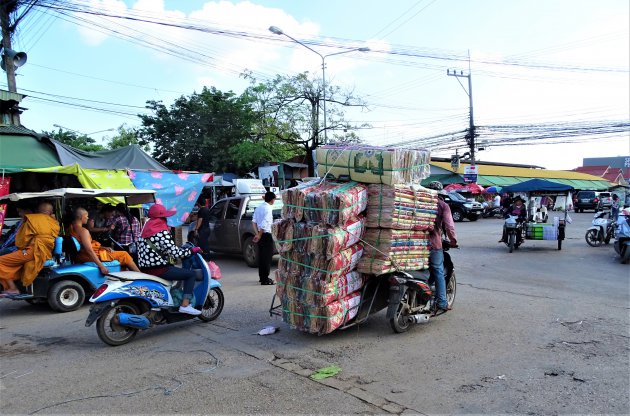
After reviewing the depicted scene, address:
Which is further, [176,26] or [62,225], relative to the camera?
[176,26]

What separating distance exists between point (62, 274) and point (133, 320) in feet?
8.47

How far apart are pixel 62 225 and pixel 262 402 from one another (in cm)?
633


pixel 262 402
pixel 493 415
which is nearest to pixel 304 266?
pixel 262 402

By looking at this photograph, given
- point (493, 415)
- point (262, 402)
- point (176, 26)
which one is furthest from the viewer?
point (176, 26)

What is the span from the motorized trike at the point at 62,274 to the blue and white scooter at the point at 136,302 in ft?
7.00

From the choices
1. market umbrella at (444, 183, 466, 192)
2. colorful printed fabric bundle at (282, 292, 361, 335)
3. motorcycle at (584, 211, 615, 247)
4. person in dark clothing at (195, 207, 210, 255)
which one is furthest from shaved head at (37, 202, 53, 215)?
market umbrella at (444, 183, 466, 192)

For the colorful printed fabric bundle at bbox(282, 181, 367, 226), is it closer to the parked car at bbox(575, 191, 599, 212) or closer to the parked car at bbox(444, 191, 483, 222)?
the parked car at bbox(444, 191, 483, 222)

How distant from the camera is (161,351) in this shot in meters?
5.40

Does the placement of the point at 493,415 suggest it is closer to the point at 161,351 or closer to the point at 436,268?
the point at 436,268

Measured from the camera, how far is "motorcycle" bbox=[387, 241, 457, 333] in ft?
18.6

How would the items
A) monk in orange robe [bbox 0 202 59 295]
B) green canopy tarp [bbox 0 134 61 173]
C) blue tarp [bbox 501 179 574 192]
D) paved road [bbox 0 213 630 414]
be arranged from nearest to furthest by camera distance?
paved road [bbox 0 213 630 414]
monk in orange robe [bbox 0 202 59 295]
green canopy tarp [bbox 0 134 61 173]
blue tarp [bbox 501 179 574 192]

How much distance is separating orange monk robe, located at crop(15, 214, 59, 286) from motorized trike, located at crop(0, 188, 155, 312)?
4.4 inches

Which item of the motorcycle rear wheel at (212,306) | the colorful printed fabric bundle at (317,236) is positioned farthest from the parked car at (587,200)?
the motorcycle rear wheel at (212,306)

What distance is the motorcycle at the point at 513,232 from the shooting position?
13.6 metres
